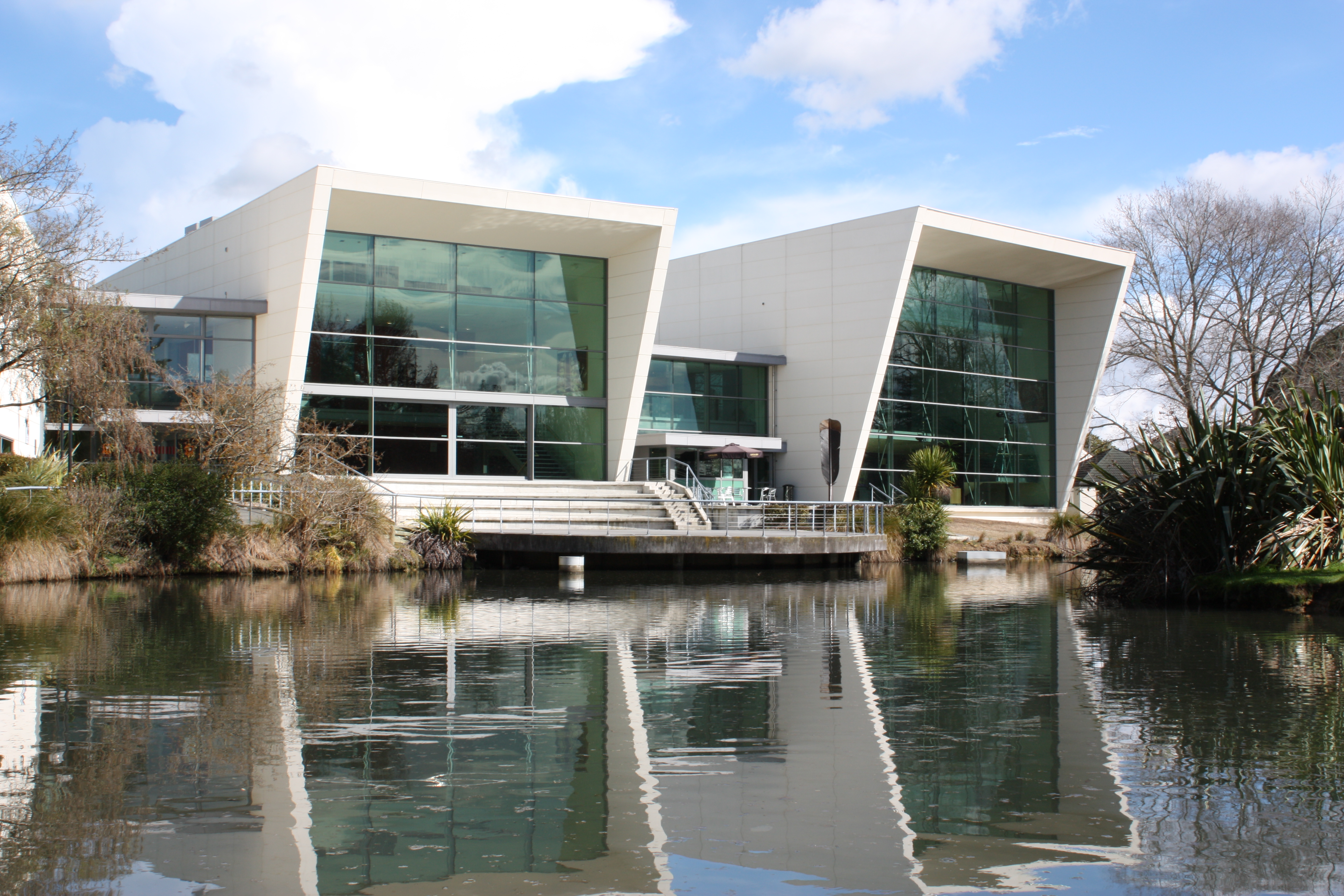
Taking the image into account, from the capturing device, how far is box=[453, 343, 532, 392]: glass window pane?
1261 inches

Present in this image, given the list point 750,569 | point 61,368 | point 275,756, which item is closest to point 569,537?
point 750,569

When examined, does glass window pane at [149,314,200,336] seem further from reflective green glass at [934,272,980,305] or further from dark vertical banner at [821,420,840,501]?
reflective green glass at [934,272,980,305]

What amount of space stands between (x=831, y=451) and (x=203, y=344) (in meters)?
17.6

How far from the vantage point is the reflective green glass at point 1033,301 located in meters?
42.6

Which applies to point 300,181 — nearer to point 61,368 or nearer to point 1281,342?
point 61,368

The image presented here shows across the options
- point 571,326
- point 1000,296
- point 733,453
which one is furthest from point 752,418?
point 1000,296

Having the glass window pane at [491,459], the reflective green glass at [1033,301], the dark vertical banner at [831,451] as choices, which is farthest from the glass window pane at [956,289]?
the glass window pane at [491,459]

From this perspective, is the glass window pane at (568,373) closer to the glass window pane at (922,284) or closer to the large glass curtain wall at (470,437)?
the large glass curtain wall at (470,437)

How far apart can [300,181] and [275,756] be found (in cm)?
2478

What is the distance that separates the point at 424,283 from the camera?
104 ft

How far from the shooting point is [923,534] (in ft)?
91.7

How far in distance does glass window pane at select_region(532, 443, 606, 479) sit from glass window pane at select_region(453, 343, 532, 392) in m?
1.94

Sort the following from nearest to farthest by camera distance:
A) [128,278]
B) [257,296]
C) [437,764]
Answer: [437,764]
[257,296]
[128,278]

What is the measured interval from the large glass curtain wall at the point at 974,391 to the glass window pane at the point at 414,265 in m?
14.9
